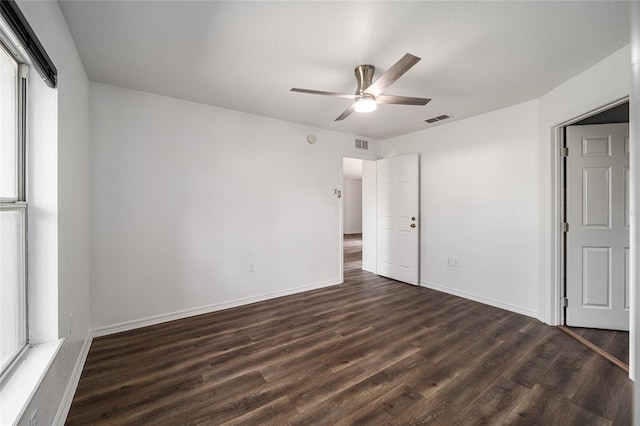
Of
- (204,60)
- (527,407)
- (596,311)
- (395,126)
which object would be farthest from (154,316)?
(596,311)

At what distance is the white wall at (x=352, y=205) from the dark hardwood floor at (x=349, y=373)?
8558mm

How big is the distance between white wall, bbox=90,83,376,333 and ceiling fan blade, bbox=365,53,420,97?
182 centimetres

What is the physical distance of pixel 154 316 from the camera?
282 centimetres

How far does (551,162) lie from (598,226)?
0.79 metres

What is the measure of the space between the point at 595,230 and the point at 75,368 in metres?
4.78

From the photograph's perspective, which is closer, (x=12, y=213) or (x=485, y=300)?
(x=12, y=213)

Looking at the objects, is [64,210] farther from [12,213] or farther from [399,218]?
[399,218]

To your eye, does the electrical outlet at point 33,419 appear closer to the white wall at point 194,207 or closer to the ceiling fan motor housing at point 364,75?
the white wall at point 194,207

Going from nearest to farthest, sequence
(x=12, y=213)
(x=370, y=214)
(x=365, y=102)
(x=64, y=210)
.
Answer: (x=12, y=213), (x=64, y=210), (x=365, y=102), (x=370, y=214)

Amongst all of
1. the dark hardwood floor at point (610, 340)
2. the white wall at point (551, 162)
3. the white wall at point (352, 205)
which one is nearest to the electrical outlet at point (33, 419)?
the dark hardwood floor at point (610, 340)

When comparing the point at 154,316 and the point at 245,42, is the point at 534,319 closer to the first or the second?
the point at 245,42

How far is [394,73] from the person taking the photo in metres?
1.91

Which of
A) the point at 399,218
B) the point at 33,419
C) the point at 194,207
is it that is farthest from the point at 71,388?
the point at 399,218

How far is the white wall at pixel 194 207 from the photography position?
2.62m
